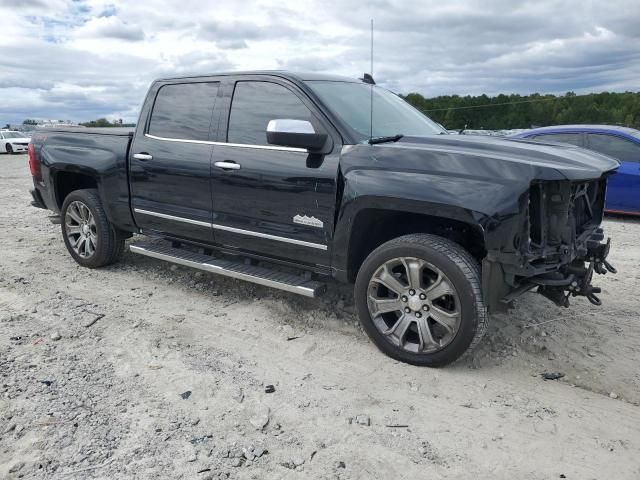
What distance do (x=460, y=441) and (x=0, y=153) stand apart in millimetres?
35172

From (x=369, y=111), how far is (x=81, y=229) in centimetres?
339

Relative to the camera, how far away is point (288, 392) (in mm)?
3328

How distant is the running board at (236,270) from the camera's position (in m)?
4.07

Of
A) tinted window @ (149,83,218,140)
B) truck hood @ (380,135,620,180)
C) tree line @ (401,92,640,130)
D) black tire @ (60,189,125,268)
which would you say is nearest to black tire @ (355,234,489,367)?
truck hood @ (380,135,620,180)

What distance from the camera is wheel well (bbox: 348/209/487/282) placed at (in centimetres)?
377

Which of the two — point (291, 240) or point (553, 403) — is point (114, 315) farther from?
point (553, 403)

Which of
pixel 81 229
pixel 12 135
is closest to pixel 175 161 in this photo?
pixel 81 229

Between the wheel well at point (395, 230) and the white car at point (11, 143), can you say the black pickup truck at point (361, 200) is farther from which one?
the white car at point (11, 143)

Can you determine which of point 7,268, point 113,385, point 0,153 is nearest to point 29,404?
point 113,385

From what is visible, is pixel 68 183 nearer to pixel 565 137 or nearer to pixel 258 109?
pixel 258 109

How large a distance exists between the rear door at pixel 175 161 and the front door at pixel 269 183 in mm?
175

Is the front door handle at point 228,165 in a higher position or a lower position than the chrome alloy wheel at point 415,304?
higher

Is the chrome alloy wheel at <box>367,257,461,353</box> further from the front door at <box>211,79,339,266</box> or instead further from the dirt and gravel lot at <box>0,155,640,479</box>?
Result: the front door at <box>211,79,339,266</box>

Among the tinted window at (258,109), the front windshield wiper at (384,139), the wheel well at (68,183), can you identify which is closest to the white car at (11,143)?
the wheel well at (68,183)
